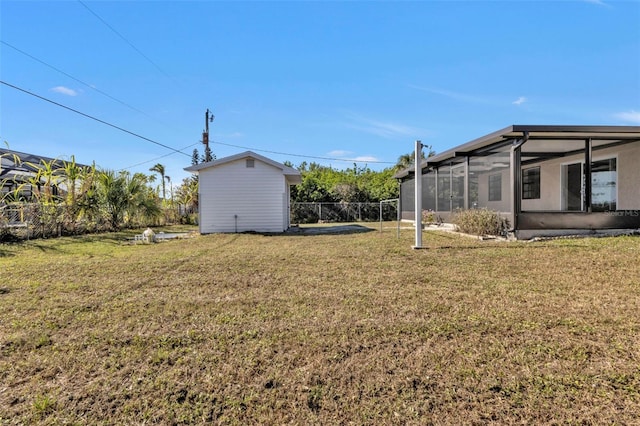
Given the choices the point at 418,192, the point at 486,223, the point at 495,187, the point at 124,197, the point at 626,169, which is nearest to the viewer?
the point at 418,192

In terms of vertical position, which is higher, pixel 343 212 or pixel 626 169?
pixel 626 169

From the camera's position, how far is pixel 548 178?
12297 mm

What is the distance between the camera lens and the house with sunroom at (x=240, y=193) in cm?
1289

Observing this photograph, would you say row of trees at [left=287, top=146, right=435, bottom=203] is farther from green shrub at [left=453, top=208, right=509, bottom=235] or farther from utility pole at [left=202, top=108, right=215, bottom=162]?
green shrub at [left=453, top=208, right=509, bottom=235]

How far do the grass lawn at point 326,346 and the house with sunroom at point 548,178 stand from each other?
3738mm

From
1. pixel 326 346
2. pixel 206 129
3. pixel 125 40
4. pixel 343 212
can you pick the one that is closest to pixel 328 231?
pixel 343 212

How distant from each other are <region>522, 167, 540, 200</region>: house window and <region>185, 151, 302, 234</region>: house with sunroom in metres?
9.25

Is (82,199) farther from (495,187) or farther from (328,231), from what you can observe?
(495,187)

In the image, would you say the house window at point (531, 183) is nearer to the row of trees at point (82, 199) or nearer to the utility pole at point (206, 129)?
the row of trees at point (82, 199)

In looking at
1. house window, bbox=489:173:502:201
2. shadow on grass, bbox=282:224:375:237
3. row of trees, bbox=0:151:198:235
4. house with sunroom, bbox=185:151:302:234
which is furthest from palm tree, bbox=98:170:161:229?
house window, bbox=489:173:502:201

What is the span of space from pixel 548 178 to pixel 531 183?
762 mm

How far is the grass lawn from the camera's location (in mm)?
1937

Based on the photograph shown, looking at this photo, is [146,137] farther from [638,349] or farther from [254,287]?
[638,349]

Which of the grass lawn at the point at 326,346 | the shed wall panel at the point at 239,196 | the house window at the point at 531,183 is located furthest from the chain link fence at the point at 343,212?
the grass lawn at the point at 326,346
